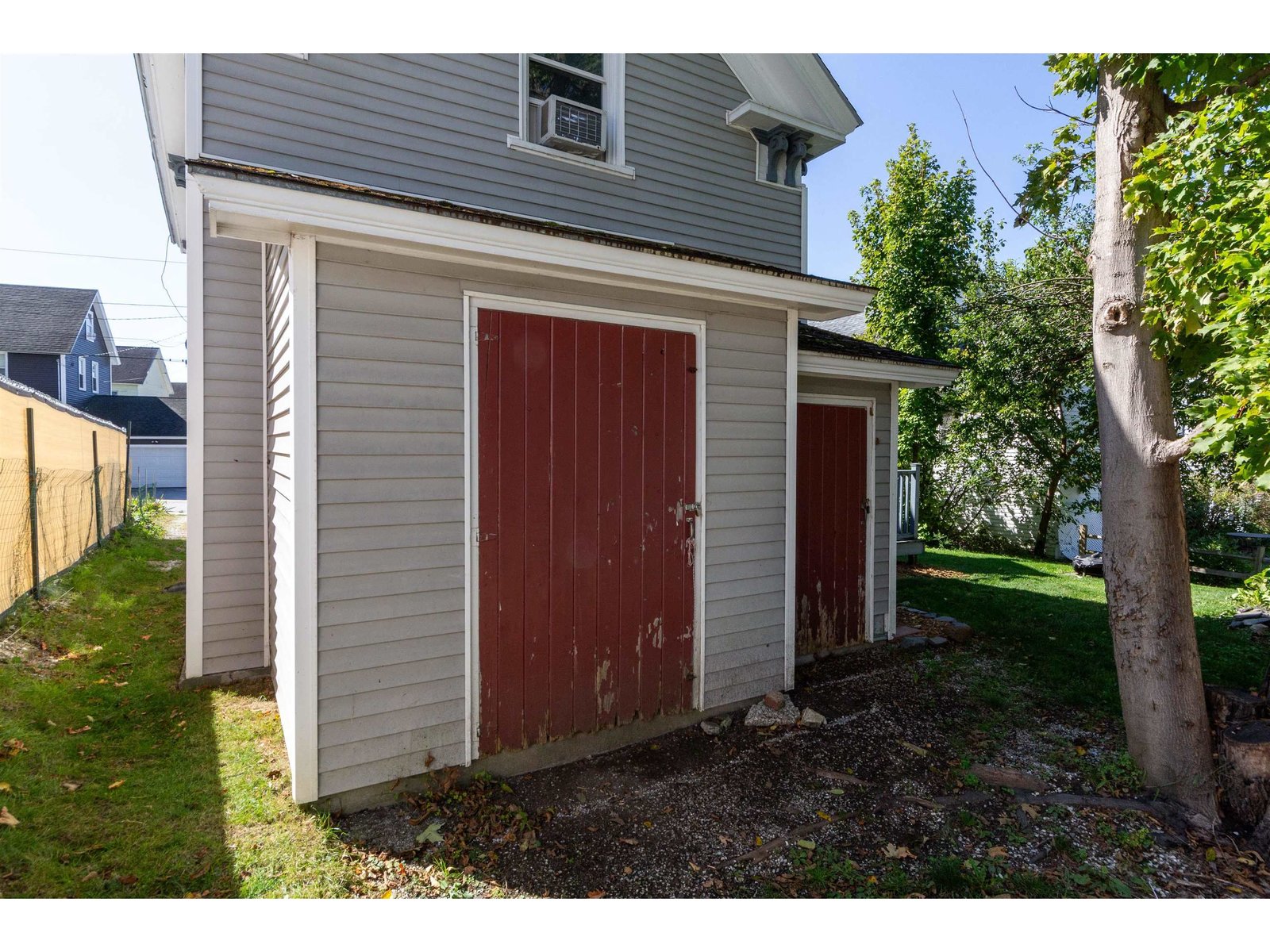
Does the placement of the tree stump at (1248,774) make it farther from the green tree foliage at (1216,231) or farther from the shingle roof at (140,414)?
the shingle roof at (140,414)

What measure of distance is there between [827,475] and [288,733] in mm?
4389

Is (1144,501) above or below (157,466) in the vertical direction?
above

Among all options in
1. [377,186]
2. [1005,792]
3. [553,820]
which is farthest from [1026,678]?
[377,186]

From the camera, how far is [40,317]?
21.0m

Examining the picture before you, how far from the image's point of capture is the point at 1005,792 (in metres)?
3.53

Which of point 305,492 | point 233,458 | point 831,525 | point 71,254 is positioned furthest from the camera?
point 71,254

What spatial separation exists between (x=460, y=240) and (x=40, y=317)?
84.0 feet

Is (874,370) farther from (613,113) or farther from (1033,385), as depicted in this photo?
(1033,385)

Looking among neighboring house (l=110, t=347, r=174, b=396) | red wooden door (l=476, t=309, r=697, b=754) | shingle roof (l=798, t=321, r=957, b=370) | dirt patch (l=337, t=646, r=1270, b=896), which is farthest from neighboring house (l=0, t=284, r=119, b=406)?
dirt patch (l=337, t=646, r=1270, b=896)

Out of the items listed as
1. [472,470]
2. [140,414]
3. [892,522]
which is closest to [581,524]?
[472,470]

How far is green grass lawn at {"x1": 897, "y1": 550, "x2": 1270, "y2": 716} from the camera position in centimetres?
510

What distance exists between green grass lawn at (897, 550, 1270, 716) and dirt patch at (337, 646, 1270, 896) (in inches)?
Result: 41.3

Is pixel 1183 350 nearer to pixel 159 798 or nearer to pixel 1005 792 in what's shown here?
pixel 1005 792

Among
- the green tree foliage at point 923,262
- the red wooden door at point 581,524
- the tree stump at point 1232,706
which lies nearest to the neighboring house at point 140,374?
the green tree foliage at point 923,262
